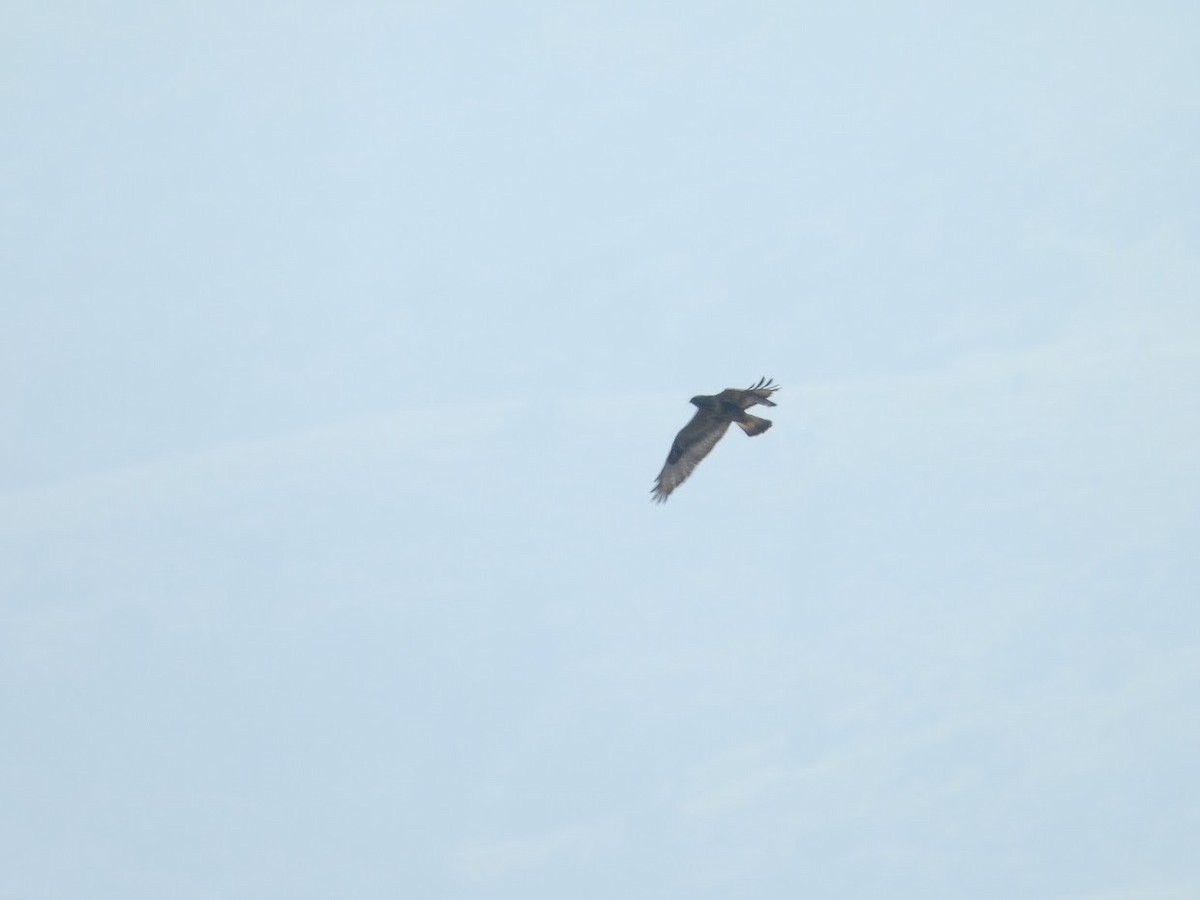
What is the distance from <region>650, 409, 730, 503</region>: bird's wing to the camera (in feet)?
115

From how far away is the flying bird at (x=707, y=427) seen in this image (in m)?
33.4

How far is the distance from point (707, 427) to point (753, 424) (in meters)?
1.29

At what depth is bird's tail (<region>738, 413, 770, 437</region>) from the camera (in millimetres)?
33719

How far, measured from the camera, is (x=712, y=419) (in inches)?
1359

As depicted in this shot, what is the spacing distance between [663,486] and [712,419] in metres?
1.49

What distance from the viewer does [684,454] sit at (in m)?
35.2

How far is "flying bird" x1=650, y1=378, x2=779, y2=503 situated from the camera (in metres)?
33.4

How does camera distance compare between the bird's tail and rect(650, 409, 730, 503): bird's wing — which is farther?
rect(650, 409, 730, 503): bird's wing

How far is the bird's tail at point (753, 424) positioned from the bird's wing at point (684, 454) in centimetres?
98

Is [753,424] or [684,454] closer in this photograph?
[753,424]

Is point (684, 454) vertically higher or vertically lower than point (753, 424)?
higher

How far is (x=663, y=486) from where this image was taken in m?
35.1

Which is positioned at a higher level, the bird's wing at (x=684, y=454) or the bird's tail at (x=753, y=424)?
the bird's wing at (x=684, y=454)

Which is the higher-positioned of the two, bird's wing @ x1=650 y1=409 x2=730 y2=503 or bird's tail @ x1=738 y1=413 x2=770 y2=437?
bird's wing @ x1=650 y1=409 x2=730 y2=503
